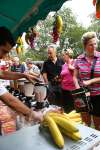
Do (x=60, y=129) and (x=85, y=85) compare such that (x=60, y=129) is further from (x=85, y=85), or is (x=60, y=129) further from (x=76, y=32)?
(x=76, y=32)

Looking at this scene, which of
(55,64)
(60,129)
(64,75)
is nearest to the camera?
(60,129)

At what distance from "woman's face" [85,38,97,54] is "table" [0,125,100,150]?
2077 mm

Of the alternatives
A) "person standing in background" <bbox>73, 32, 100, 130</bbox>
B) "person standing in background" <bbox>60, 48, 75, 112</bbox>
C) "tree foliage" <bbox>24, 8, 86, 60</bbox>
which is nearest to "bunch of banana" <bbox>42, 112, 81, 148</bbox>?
"person standing in background" <bbox>73, 32, 100, 130</bbox>

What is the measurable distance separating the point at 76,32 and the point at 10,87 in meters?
41.6

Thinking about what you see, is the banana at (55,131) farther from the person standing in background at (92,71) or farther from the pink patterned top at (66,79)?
the pink patterned top at (66,79)

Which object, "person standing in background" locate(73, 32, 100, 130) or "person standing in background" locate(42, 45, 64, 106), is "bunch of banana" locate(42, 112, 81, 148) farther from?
"person standing in background" locate(42, 45, 64, 106)

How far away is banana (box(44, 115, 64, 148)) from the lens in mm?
1763

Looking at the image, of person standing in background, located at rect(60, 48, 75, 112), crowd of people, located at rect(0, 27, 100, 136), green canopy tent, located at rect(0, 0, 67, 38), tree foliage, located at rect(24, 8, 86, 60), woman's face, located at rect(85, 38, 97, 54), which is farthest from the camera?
tree foliage, located at rect(24, 8, 86, 60)

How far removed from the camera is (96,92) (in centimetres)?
394

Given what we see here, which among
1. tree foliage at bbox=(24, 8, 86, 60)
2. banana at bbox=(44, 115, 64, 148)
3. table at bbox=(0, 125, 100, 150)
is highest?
tree foliage at bbox=(24, 8, 86, 60)

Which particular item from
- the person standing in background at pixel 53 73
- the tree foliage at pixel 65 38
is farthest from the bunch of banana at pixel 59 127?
the tree foliage at pixel 65 38

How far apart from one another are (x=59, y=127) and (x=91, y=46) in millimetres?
2056

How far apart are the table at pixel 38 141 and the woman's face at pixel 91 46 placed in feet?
6.82

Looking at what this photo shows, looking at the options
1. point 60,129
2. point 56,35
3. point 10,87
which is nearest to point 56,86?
point 10,87
